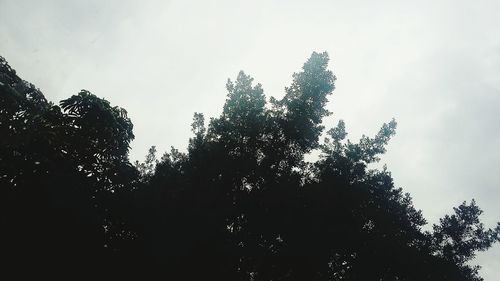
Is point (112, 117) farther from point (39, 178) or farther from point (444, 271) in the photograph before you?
point (444, 271)

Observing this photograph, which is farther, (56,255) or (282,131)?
(282,131)

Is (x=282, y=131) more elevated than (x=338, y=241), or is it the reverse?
(x=282, y=131)

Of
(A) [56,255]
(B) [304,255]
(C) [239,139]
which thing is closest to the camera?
(A) [56,255]

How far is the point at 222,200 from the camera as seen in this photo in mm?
20672

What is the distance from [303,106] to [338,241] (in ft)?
25.7

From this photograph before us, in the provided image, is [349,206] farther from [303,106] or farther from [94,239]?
[94,239]

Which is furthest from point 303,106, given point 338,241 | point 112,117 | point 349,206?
point 112,117

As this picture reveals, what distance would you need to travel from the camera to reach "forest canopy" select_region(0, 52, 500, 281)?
18734 millimetres

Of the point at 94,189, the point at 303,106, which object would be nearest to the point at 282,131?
the point at 303,106

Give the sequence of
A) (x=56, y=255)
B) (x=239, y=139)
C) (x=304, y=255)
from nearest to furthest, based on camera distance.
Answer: (x=56, y=255)
(x=304, y=255)
(x=239, y=139)

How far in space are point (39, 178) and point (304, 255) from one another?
45.5 feet

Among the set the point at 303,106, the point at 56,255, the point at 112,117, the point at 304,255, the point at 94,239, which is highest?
the point at 303,106

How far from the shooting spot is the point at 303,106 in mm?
22203

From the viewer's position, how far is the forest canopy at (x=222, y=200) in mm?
18734
